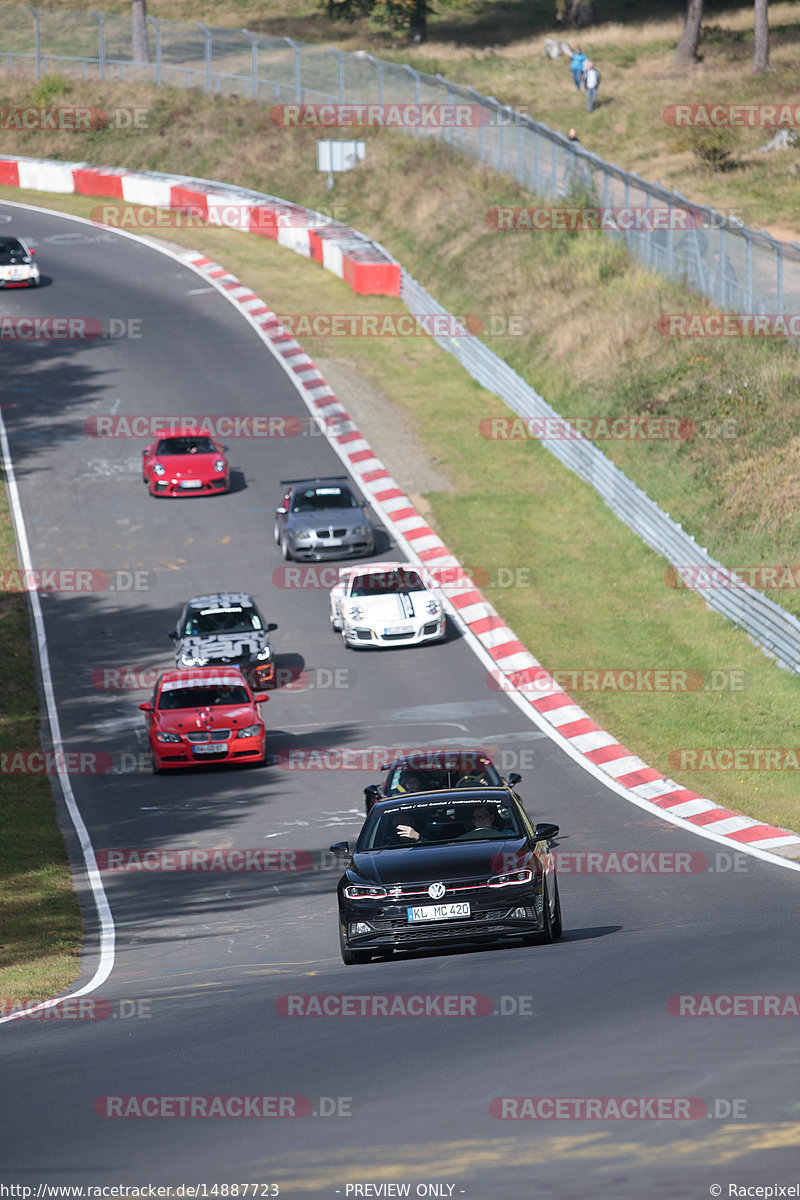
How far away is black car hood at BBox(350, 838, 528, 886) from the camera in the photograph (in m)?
13.1

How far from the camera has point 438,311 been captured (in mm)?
46125

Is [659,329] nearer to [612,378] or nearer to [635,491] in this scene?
[612,378]

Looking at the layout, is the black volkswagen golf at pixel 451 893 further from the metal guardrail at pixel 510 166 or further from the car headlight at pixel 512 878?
the metal guardrail at pixel 510 166

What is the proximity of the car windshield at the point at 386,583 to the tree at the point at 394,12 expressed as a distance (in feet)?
176

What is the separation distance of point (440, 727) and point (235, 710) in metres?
3.21

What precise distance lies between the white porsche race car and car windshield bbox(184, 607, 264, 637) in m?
1.84

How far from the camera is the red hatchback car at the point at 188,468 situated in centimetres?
3672

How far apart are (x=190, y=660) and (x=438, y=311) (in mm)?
21499

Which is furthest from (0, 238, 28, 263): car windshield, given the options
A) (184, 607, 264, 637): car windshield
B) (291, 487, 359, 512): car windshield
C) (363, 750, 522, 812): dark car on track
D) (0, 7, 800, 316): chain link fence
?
(363, 750, 522, 812): dark car on track

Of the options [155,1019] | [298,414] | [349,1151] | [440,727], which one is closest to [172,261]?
[298,414]

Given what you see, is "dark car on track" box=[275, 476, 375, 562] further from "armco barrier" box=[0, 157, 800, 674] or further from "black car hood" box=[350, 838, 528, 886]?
"black car hood" box=[350, 838, 528, 886]

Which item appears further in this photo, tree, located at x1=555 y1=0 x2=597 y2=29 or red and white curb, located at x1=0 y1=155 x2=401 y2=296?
tree, located at x1=555 y1=0 x2=597 y2=29

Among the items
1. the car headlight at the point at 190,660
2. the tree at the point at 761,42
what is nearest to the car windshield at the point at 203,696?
the car headlight at the point at 190,660

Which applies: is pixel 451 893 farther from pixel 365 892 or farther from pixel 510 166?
pixel 510 166
